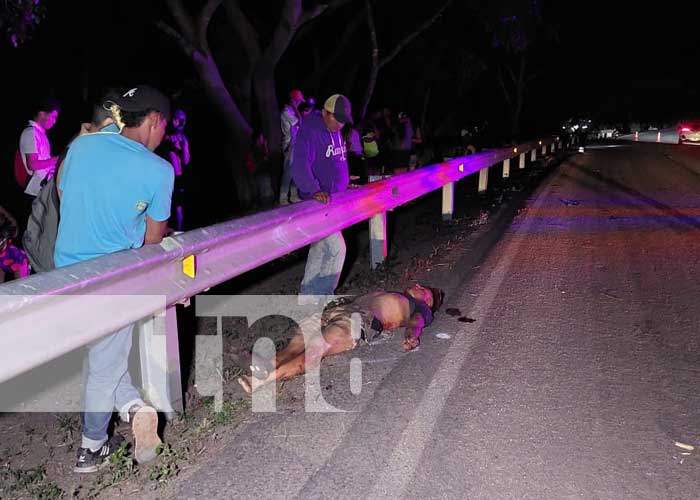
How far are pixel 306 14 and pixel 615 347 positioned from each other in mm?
9585

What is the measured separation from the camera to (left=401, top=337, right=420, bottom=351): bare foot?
16.2 ft

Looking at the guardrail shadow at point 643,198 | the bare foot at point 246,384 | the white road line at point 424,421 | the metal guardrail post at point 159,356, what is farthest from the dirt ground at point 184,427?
the guardrail shadow at point 643,198

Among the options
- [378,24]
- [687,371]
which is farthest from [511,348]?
[378,24]

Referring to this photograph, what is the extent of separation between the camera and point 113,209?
326 cm

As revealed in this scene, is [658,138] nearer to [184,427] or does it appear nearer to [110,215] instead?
[184,427]

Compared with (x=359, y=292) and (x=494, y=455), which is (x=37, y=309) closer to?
(x=494, y=455)

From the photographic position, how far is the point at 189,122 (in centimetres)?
1700

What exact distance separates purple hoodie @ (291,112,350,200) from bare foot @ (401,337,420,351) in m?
1.71

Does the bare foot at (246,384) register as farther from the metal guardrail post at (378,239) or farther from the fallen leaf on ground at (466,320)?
the metal guardrail post at (378,239)

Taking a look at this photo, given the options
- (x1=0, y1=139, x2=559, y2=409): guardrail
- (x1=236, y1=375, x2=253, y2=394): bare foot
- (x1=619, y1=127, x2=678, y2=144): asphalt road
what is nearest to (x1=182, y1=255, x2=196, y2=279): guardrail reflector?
(x1=0, y1=139, x2=559, y2=409): guardrail

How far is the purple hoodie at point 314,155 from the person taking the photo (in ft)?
19.7

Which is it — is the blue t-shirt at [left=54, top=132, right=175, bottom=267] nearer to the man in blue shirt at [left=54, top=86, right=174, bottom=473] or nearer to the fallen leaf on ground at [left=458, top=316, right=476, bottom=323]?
the man in blue shirt at [left=54, top=86, right=174, bottom=473]

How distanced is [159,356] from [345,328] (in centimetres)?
152

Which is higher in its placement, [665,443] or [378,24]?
[378,24]
